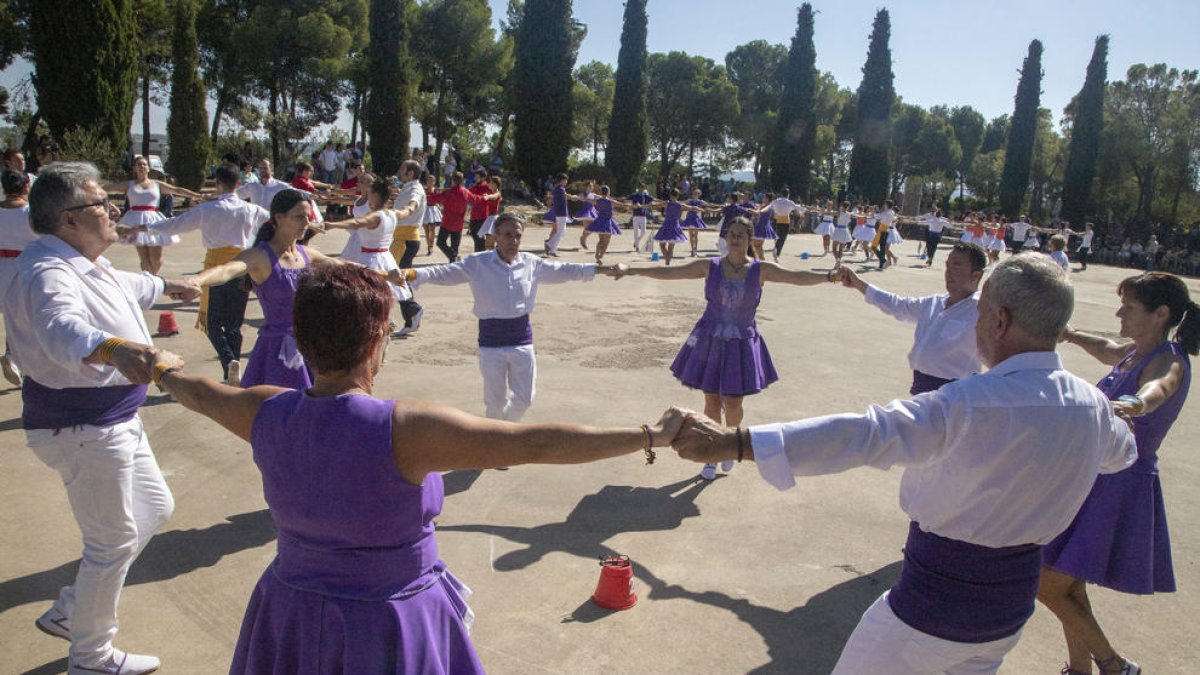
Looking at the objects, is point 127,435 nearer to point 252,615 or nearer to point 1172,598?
point 252,615

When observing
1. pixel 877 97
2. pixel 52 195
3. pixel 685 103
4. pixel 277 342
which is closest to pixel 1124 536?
pixel 277 342

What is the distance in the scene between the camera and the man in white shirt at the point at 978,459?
2330 millimetres

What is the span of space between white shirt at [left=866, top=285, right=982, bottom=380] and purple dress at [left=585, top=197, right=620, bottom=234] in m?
14.9

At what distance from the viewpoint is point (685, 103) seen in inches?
2058

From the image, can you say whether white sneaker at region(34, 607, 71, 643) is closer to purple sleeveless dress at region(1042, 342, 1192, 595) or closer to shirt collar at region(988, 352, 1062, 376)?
shirt collar at region(988, 352, 1062, 376)

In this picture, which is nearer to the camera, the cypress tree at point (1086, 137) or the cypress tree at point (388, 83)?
the cypress tree at point (388, 83)

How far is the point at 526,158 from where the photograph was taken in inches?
1383

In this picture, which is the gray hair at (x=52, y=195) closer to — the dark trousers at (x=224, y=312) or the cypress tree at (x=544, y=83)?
the dark trousers at (x=224, y=312)

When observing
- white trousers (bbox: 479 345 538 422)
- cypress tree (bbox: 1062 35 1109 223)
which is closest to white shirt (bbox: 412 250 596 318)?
white trousers (bbox: 479 345 538 422)

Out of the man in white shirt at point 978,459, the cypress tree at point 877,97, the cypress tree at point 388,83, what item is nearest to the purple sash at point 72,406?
the man in white shirt at point 978,459

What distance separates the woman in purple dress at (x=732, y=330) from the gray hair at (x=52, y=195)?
4036mm

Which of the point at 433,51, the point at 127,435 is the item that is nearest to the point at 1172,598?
the point at 127,435

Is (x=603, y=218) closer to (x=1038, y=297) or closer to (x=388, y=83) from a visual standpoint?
(x=388, y=83)

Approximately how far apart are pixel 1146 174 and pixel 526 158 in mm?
35545
